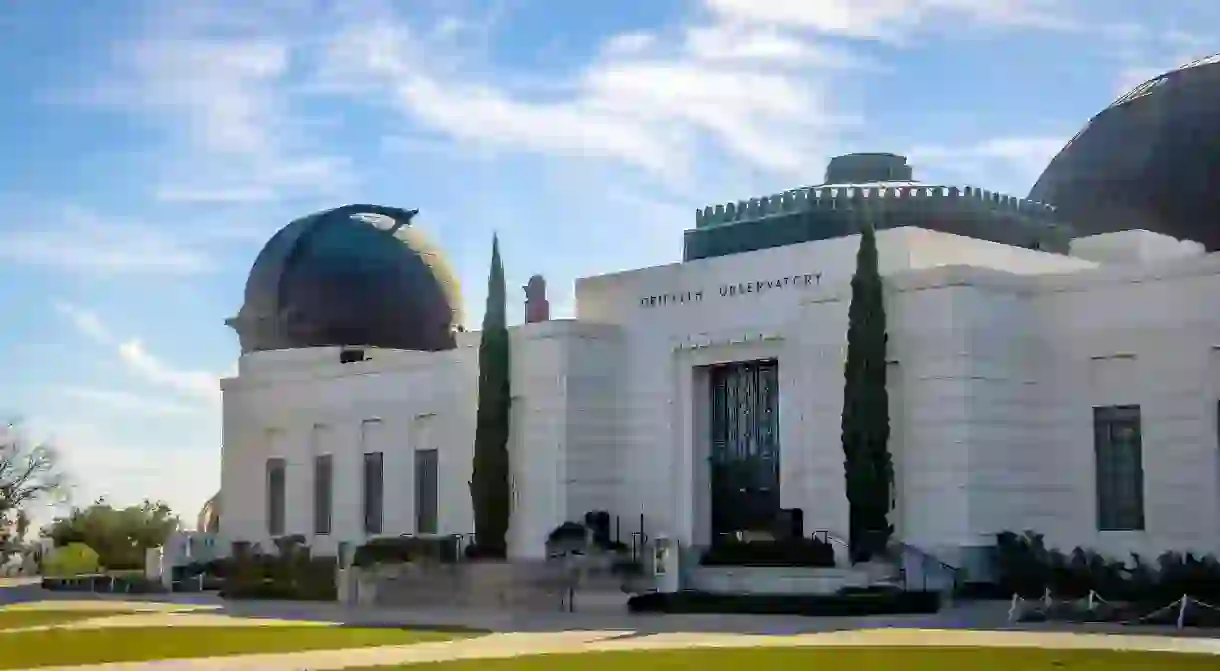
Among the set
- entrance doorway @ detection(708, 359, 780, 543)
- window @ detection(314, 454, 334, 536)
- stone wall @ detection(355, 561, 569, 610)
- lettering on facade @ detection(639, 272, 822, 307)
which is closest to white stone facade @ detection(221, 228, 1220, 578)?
lettering on facade @ detection(639, 272, 822, 307)

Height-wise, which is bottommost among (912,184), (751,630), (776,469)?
(751,630)

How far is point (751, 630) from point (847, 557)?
7641 millimetres

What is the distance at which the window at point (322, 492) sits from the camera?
4619 centimetres

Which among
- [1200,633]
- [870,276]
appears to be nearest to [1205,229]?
[870,276]

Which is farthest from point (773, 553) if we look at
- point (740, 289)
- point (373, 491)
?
point (373, 491)

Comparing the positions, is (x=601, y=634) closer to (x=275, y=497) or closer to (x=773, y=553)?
(x=773, y=553)

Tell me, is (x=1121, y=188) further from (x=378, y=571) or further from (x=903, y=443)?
(x=378, y=571)

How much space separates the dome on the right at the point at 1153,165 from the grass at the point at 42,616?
78.1 feet

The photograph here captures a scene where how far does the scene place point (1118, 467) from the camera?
3156 centimetres

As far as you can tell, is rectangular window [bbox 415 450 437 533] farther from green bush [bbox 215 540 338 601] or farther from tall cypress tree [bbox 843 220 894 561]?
tall cypress tree [bbox 843 220 894 561]

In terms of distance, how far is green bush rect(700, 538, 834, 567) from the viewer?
106 ft

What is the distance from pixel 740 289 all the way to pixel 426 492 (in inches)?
441

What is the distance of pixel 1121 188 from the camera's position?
40.2 meters

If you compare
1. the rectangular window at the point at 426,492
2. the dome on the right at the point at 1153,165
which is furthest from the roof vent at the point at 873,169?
the rectangular window at the point at 426,492
